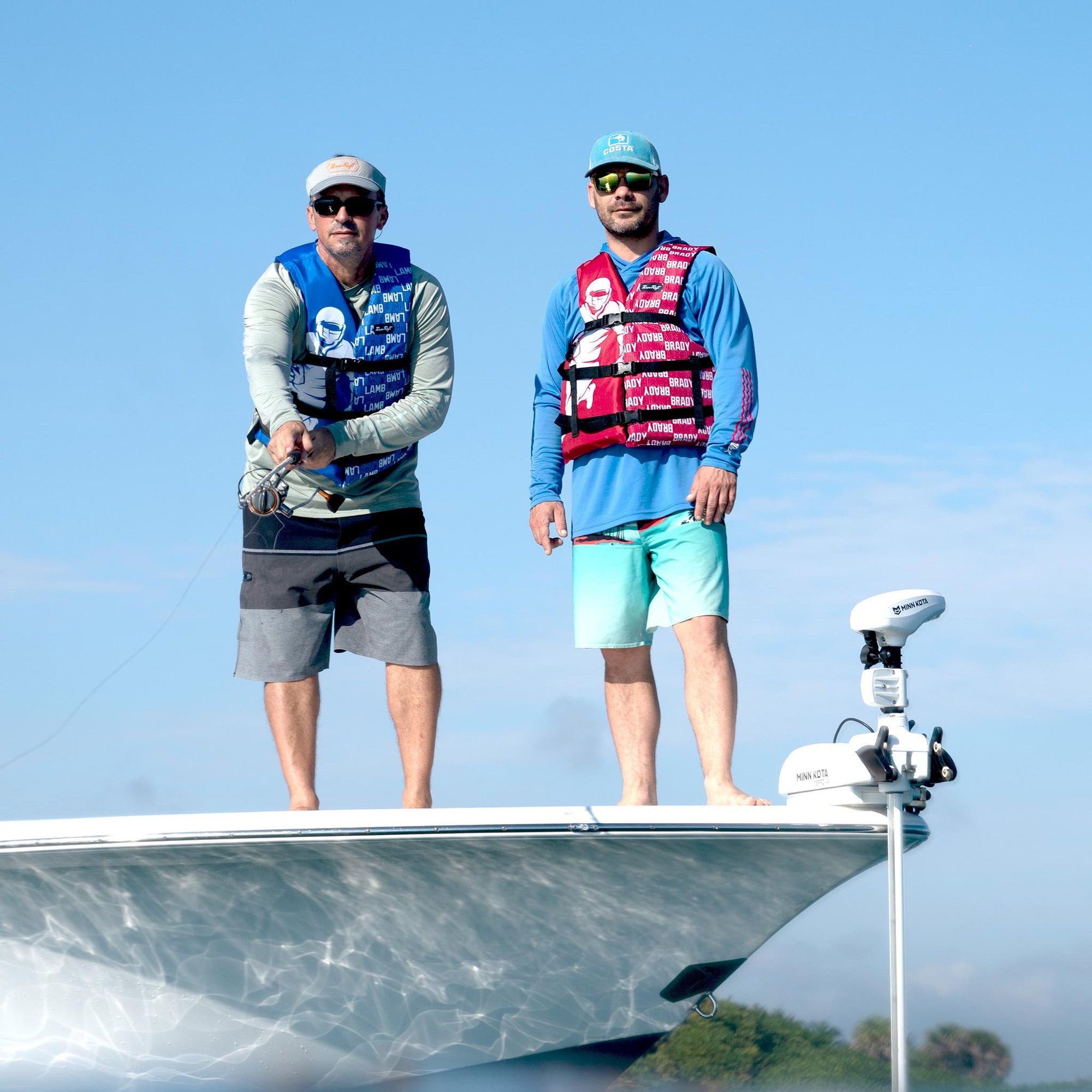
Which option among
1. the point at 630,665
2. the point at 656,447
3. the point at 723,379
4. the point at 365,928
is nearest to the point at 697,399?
the point at 723,379

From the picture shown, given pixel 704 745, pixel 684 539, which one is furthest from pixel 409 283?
pixel 704 745

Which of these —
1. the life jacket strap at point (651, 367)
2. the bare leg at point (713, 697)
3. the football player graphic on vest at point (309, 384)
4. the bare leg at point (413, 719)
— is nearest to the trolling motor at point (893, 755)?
the bare leg at point (713, 697)

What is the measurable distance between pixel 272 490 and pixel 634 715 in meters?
1.45

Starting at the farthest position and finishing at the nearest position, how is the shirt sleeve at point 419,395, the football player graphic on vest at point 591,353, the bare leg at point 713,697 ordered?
1. the football player graphic on vest at point 591,353
2. the shirt sleeve at point 419,395
3. the bare leg at point 713,697

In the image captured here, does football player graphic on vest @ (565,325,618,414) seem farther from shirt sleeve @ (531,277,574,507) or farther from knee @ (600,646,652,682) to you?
knee @ (600,646,652,682)

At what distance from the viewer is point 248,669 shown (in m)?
5.57

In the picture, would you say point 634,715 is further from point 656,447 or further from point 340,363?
point 340,363

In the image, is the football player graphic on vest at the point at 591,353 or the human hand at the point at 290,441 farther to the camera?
the football player graphic on vest at the point at 591,353

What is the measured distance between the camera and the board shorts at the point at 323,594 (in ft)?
18.2

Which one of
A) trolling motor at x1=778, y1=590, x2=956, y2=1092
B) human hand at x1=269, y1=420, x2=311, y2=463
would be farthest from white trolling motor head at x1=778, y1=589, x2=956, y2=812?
human hand at x1=269, y1=420, x2=311, y2=463

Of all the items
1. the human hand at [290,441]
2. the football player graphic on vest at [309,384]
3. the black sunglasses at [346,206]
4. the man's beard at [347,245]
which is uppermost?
the black sunglasses at [346,206]

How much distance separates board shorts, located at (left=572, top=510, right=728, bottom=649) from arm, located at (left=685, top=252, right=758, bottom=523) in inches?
4.4

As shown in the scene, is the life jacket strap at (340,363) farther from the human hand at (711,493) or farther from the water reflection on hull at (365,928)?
the water reflection on hull at (365,928)

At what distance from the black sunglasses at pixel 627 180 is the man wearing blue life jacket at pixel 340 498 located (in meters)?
0.77
